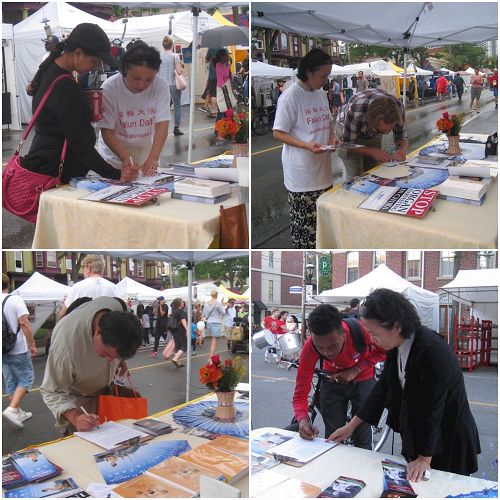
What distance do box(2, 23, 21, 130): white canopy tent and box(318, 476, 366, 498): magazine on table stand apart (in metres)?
1.68

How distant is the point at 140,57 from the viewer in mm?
2090

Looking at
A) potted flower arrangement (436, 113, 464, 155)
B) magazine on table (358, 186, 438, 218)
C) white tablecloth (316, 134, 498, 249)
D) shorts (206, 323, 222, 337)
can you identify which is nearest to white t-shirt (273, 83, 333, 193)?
white tablecloth (316, 134, 498, 249)

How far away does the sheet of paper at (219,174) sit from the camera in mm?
2014

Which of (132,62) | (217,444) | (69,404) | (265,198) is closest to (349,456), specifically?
(217,444)

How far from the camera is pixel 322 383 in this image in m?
2.06

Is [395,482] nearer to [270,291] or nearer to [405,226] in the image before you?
[405,226]

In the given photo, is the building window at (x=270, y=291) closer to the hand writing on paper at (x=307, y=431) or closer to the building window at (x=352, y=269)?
the building window at (x=352, y=269)

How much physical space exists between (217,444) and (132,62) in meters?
1.53

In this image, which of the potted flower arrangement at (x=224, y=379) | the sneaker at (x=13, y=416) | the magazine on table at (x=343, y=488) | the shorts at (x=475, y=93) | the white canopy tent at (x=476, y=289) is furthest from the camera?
the shorts at (x=475, y=93)

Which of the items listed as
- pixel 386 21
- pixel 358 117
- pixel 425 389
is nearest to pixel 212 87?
pixel 358 117

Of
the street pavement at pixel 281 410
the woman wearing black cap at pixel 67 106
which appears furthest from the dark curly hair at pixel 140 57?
the street pavement at pixel 281 410

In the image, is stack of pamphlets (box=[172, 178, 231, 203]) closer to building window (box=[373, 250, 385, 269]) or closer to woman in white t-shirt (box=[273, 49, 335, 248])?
woman in white t-shirt (box=[273, 49, 335, 248])

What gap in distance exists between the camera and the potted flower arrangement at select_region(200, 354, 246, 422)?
1.86 m

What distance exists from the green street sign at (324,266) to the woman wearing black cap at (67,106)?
0.98 metres
